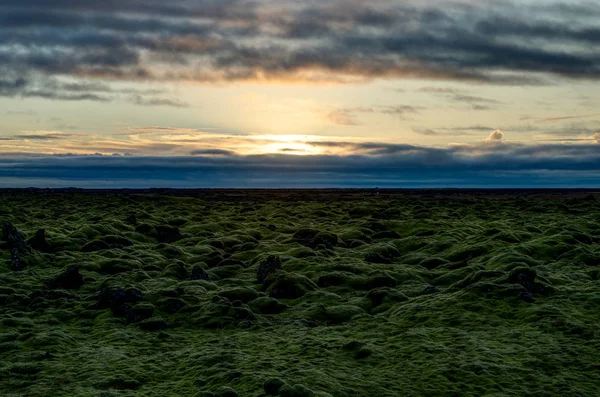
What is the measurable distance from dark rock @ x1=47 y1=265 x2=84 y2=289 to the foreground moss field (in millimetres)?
60

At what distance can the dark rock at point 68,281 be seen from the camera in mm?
23859

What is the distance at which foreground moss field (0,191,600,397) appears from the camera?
13219 mm

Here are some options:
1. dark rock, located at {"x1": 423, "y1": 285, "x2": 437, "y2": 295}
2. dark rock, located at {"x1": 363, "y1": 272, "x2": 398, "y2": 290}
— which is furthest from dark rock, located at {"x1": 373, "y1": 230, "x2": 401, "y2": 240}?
dark rock, located at {"x1": 423, "y1": 285, "x2": 437, "y2": 295}

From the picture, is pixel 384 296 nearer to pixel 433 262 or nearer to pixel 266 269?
pixel 266 269

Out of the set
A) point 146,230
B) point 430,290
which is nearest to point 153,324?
point 430,290

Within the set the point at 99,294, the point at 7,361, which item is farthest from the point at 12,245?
the point at 7,361

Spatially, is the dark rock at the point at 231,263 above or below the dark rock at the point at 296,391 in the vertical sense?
below

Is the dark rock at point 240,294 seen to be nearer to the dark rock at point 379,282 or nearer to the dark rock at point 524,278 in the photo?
the dark rock at point 379,282

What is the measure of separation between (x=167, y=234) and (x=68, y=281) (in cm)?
1918

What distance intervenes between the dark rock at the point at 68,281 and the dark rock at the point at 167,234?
17.2 metres

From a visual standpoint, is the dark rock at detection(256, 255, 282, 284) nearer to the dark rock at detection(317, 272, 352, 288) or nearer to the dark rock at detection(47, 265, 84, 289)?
the dark rock at detection(317, 272, 352, 288)

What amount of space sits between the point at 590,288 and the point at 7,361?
20669mm

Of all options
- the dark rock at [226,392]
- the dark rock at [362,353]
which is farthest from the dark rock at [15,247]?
the dark rock at [362,353]

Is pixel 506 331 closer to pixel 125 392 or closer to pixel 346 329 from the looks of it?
pixel 346 329
